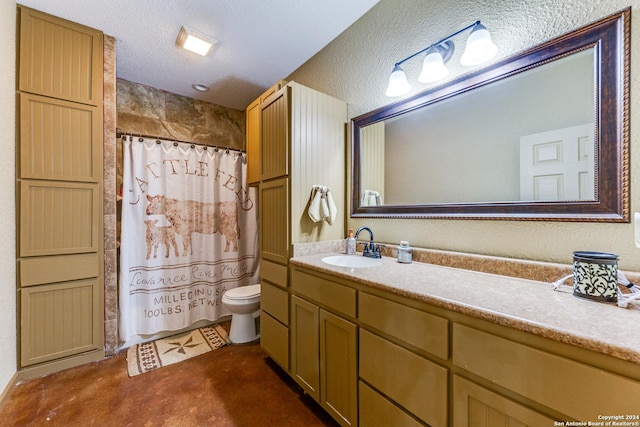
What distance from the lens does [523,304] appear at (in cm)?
81

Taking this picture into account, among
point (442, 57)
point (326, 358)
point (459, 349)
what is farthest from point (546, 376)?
point (442, 57)

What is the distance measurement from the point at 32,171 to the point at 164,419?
1.85 m

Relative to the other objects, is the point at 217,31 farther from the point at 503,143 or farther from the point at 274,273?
the point at 503,143

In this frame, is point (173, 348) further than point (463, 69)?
Yes

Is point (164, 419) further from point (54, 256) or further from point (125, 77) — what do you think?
point (125, 77)

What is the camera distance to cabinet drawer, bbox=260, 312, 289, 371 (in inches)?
67.1

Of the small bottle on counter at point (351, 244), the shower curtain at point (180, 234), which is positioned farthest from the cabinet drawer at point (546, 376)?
the shower curtain at point (180, 234)

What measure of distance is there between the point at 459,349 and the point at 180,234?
251 cm

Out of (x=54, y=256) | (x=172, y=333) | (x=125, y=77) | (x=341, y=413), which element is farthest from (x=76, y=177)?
(x=341, y=413)

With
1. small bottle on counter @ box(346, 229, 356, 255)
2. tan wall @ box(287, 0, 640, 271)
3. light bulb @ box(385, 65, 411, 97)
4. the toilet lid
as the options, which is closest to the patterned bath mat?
the toilet lid

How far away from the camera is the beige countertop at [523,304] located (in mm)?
603

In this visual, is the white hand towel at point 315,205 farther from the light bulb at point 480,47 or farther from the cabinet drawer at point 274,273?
the light bulb at point 480,47

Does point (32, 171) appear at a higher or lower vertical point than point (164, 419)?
higher

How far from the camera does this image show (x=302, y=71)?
2436mm
